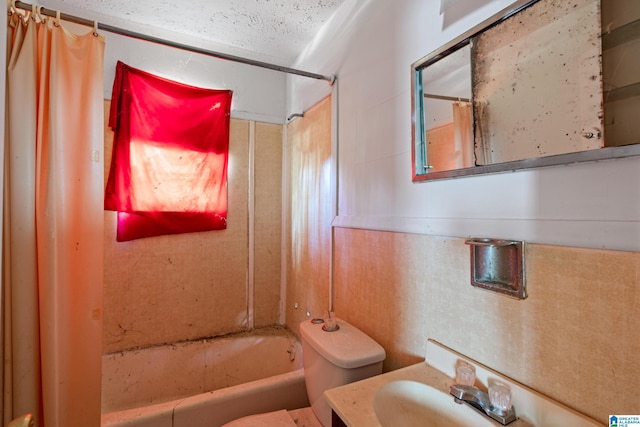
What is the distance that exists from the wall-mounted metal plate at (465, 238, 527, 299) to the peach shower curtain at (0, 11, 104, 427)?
4.59ft

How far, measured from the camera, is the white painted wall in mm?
632

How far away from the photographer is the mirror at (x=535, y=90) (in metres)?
0.62

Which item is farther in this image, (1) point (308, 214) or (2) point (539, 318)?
(1) point (308, 214)

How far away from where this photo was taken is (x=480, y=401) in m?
0.76

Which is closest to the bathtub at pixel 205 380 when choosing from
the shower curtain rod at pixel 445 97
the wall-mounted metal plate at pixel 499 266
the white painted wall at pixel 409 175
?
the white painted wall at pixel 409 175

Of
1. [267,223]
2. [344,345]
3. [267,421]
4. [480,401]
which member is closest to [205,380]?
[267,421]

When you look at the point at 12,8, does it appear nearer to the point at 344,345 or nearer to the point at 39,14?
the point at 39,14

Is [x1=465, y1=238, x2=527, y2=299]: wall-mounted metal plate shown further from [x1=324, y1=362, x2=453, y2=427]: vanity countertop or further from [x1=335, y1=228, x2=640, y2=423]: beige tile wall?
[x1=324, y1=362, x2=453, y2=427]: vanity countertop

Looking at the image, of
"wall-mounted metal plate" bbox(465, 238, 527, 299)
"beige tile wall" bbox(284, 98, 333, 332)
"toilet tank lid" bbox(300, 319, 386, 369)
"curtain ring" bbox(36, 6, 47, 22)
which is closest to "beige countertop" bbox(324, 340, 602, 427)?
"toilet tank lid" bbox(300, 319, 386, 369)

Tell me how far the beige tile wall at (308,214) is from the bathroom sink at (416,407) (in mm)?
826

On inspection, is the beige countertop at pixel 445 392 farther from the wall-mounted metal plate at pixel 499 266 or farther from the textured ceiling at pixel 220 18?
the textured ceiling at pixel 220 18

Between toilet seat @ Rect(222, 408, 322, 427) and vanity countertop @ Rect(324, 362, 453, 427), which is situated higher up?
vanity countertop @ Rect(324, 362, 453, 427)

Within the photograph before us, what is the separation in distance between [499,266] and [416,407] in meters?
0.50

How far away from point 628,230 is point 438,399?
0.64m
